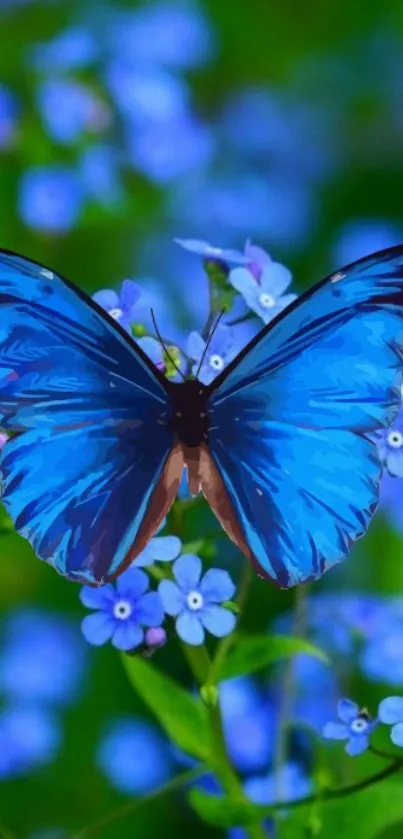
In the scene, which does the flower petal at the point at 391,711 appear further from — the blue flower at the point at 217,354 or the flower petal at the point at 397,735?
the blue flower at the point at 217,354

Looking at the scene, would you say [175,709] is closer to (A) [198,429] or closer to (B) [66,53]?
(A) [198,429]

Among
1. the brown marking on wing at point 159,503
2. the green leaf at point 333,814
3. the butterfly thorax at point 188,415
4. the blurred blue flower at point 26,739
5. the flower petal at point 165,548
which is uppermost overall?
the butterfly thorax at point 188,415

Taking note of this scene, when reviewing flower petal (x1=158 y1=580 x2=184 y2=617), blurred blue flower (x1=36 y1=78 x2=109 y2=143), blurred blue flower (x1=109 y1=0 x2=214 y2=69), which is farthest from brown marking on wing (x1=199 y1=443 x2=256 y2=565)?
blurred blue flower (x1=109 y1=0 x2=214 y2=69)

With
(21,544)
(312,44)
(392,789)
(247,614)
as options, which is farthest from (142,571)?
(312,44)

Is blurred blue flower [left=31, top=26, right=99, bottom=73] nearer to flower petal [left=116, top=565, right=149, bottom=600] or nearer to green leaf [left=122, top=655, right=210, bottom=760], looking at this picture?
green leaf [left=122, top=655, right=210, bottom=760]

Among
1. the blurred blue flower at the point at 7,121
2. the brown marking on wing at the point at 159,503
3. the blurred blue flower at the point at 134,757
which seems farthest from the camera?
the blurred blue flower at the point at 7,121

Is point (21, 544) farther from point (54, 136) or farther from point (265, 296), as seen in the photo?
point (265, 296)

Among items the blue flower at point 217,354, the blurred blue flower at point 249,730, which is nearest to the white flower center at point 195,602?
the blue flower at point 217,354
